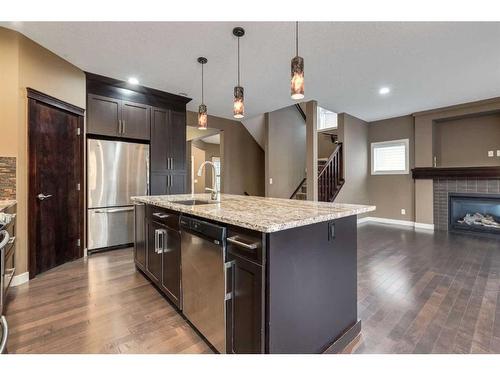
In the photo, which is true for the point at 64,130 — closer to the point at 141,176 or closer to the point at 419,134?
the point at 141,176

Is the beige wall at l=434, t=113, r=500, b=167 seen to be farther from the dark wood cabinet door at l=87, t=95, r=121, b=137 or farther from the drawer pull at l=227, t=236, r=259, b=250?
the dark wood cabinet door at l=87, t=95, r=121, b=137

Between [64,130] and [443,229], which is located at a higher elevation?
[64,130]

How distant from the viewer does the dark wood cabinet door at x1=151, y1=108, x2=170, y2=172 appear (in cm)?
425

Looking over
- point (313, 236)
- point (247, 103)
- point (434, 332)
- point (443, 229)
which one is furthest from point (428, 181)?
point (313, 236)

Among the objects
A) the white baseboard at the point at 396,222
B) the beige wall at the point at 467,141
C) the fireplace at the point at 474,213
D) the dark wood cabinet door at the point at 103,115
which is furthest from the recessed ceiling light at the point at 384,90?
the dark wood cabinet door at the point at 103,115

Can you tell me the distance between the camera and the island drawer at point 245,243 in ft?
4.03

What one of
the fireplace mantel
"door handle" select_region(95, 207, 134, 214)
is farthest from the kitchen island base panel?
the fireplace mantel

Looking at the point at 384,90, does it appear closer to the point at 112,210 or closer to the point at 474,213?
the point at 474,213

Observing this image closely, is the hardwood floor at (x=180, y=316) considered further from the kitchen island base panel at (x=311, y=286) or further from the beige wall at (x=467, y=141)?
the beige wall at (x=467, y=141)

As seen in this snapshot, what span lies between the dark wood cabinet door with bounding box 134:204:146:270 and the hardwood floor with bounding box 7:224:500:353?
0.66 ft

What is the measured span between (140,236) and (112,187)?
140 cm

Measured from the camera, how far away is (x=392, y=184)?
623cm

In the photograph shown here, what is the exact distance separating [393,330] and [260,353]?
117cm

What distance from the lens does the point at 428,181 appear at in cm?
561
